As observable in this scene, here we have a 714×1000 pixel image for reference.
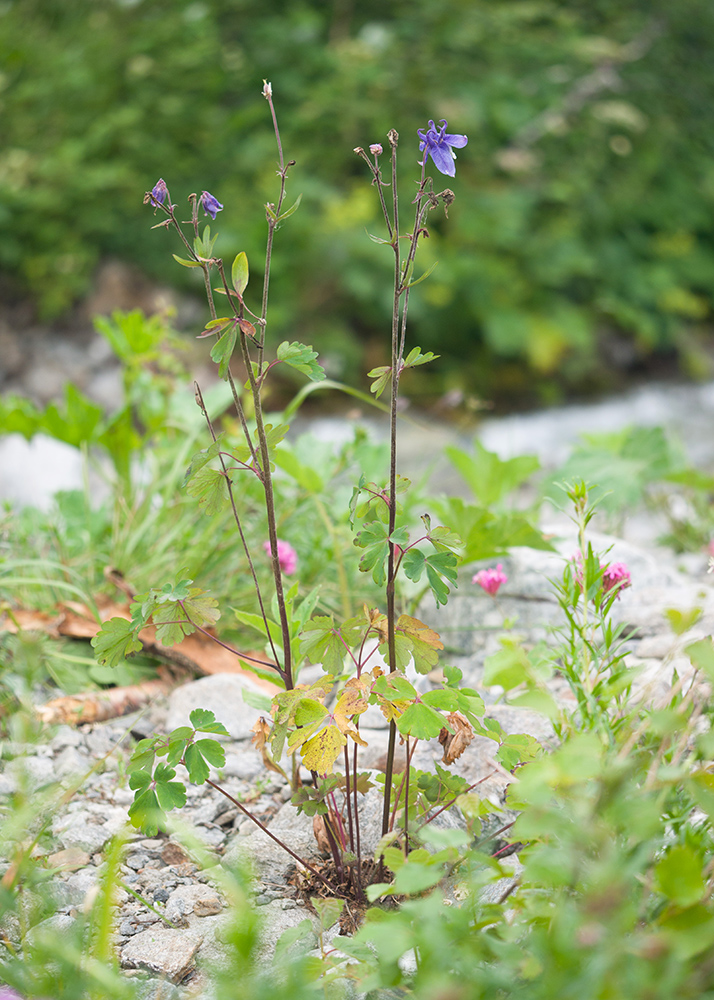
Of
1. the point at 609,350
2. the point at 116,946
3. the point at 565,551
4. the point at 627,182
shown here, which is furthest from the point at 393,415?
the point at 627,182

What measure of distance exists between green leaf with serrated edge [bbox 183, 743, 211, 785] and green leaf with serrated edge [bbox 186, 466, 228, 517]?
254 millimetres

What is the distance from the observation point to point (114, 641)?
859 mm

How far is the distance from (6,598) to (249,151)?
3997 millimetres

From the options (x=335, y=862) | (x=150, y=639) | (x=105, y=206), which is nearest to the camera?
(x=335, y=862)

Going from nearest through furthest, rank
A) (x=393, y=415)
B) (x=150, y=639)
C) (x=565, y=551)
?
(x=393, y=415)
(x=150, y=639)
(x=565, y=551)

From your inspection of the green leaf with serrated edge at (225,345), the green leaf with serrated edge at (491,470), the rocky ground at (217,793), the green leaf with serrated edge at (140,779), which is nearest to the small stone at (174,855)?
the rocky ground at (217,793)

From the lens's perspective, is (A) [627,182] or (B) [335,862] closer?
(B) [335,862]

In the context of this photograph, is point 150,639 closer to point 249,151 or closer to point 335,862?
point 335,862

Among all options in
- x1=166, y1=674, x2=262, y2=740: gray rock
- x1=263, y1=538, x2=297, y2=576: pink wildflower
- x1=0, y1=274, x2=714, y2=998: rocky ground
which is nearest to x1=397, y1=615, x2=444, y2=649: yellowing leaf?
x1=0, y1=274, x2=714, y2=998: rocky ground

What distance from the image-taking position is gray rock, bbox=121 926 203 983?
0.81 m

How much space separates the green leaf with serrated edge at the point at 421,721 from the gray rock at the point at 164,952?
13.2 inches

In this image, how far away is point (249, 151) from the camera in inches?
191

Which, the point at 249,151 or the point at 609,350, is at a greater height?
the point at 249,151

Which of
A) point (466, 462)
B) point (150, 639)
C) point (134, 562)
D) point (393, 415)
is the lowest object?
point (393, 415)
